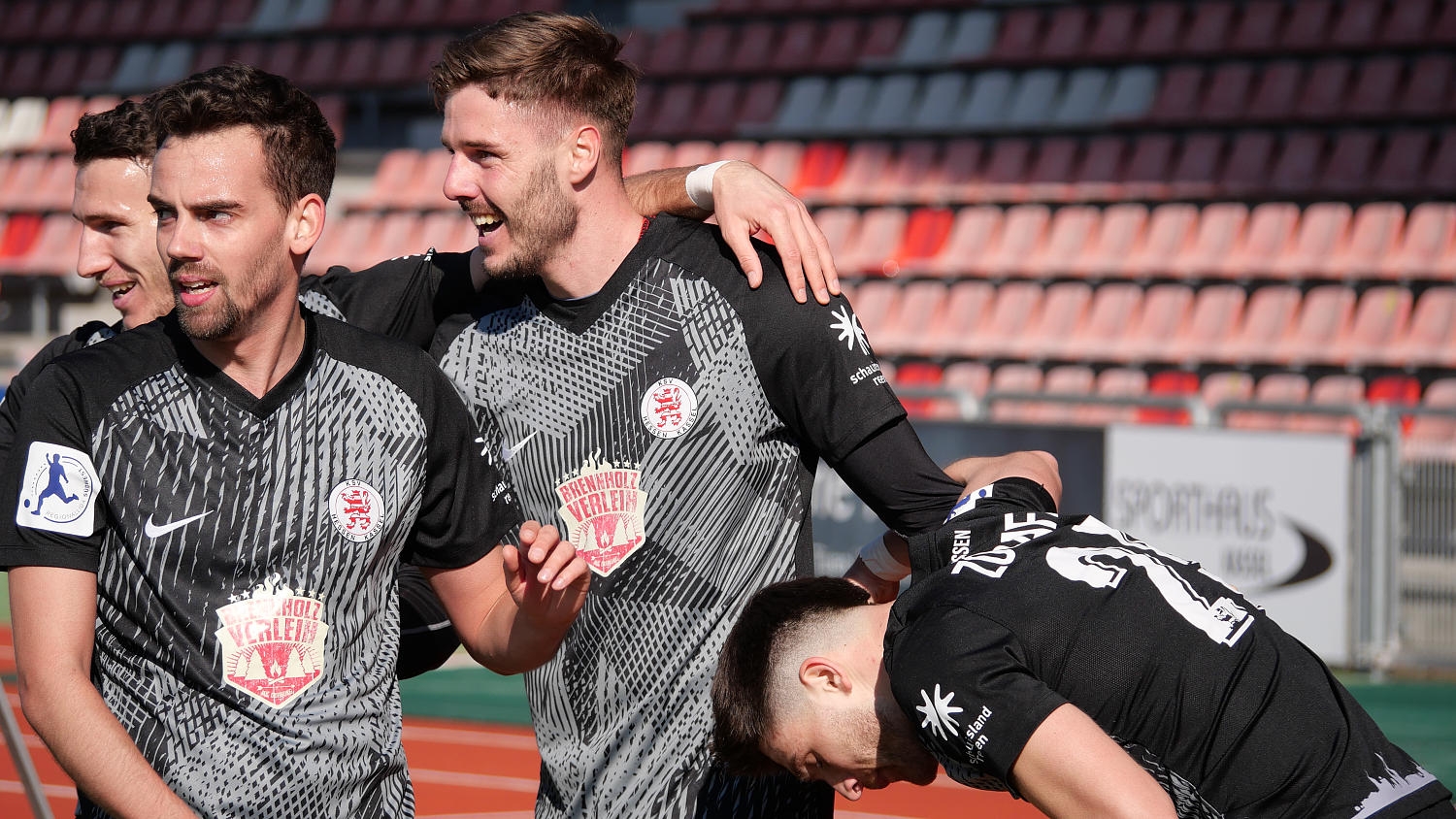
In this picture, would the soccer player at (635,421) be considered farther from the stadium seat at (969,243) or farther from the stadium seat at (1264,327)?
the stadium seat at (969,243)

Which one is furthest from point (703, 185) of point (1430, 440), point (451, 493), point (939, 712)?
point (1430, 440)

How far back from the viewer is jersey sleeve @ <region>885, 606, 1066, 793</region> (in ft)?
7.06

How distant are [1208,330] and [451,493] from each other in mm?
9756

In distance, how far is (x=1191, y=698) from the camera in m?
2.29

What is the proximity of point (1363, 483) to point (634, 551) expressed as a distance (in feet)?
21.2

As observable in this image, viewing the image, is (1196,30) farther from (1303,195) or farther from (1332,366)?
(1332,366)

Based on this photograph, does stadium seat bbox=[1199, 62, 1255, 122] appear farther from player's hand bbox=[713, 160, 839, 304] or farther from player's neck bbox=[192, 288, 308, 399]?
player's neck bbox=[192, 288, 308, 399]

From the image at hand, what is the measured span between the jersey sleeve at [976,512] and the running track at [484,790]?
374 cm

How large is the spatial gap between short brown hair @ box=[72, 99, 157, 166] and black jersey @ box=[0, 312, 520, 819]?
0.71 m

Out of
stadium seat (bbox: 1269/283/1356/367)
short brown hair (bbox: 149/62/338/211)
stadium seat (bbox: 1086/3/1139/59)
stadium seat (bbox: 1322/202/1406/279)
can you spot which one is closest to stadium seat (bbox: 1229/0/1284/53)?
stadium seat (bbox: 1086/3/1139/59)

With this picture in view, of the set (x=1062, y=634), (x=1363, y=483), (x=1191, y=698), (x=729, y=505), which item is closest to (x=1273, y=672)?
(x=1191, y=698)

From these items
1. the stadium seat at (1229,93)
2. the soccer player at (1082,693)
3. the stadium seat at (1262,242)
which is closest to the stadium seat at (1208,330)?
the stadium seat at (1262,242)

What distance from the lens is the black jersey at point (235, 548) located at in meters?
2.38

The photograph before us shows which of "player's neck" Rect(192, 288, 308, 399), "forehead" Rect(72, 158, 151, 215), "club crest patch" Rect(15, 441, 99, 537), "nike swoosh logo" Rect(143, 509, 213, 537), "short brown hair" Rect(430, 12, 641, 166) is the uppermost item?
"short brown hair" Rect(430, 12, 641, 166)
